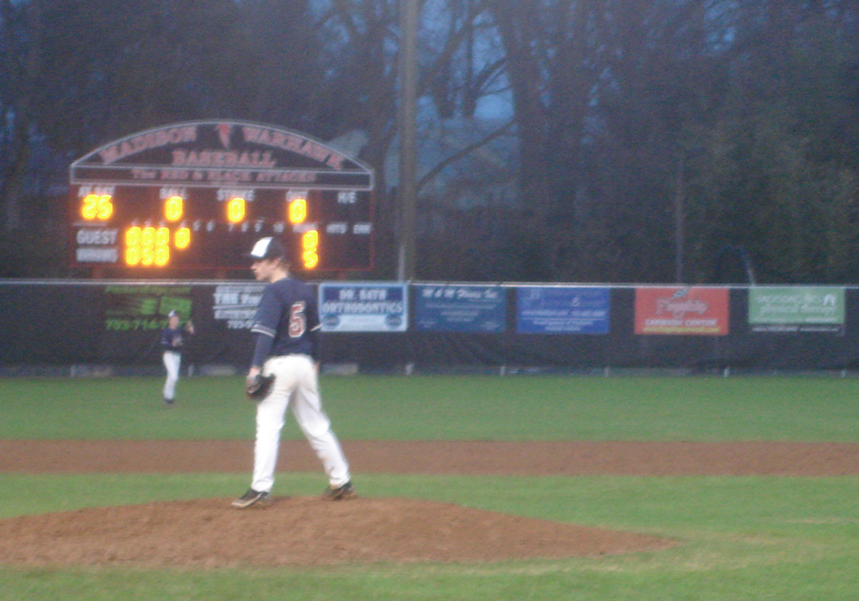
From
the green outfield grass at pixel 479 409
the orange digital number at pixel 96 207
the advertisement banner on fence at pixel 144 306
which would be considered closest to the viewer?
the green outfield grass at pixel 479 409

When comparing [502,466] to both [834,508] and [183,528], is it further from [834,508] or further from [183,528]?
[183,528]

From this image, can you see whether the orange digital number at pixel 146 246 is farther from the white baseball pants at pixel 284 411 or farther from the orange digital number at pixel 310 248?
the white baseball pants at pixel 284 411

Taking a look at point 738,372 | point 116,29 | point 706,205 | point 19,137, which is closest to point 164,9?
point 116,29

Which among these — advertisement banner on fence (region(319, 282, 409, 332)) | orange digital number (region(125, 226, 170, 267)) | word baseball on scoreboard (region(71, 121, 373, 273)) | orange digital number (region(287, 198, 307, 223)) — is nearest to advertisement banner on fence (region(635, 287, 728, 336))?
advertisement banner on fence (region(319, 282, 409, 332))

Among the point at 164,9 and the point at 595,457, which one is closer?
the point at 595,457

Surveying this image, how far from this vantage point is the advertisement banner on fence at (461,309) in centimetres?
2358

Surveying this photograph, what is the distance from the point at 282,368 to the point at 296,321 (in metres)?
0.34

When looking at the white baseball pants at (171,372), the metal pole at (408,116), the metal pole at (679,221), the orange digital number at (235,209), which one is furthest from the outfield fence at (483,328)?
the metal pole at (679,221)

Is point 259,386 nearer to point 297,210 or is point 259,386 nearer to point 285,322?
point 285,322

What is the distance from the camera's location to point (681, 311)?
942 inches

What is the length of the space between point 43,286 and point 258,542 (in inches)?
719

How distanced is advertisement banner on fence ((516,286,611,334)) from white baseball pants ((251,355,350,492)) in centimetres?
1703

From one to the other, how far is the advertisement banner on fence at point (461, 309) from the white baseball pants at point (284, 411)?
16.6m

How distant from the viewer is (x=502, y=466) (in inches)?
432
